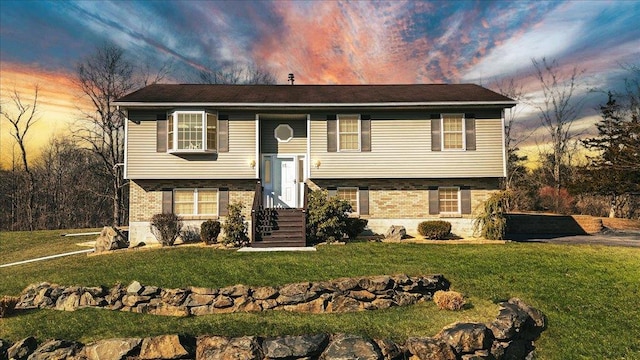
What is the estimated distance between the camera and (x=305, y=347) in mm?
8453

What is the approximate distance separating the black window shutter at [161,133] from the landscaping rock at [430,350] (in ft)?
46.7

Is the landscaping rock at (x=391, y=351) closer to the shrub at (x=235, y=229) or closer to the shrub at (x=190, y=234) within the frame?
the shrub at (x=235, y=229)

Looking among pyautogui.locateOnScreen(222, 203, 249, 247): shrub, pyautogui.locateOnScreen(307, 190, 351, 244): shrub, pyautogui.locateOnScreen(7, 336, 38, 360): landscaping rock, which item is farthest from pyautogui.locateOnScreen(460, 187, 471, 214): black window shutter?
pyautogui.locateOnScreen(7, 336, 38, 360): landscaping rock

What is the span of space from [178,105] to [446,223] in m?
13.4

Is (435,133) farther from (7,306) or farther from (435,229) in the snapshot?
(7,306)

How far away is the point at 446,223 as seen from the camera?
17.2 m

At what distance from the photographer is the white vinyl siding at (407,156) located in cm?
1800

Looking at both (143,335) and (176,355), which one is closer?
(176,355)

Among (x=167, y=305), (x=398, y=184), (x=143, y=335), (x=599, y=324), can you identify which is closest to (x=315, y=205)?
(x=398, y=184)

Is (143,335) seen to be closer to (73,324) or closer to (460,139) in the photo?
(73,324)

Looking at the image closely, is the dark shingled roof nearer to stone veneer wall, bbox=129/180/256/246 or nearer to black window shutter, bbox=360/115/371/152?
black window shutter, bbox=360/115/371/152

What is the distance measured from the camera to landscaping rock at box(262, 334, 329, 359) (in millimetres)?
8362

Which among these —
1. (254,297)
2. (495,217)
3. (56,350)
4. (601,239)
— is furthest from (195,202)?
(601,239)

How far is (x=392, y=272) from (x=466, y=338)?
3573mm
